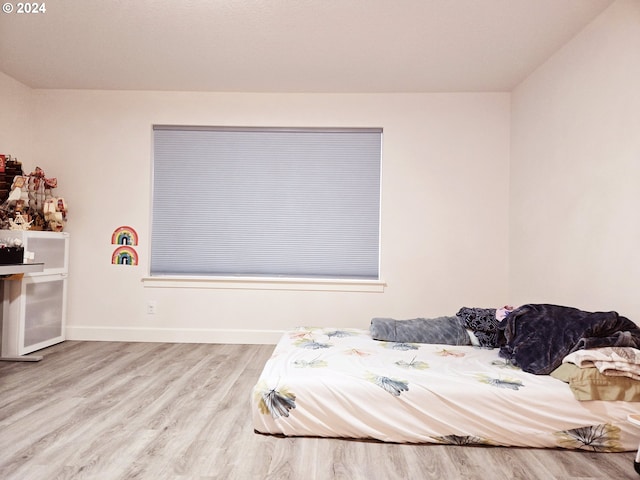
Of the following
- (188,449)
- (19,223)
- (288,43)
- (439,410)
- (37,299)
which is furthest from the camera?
(37,299)

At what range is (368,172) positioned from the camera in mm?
4582

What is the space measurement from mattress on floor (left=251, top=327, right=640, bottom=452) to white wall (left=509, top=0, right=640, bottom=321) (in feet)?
2.77

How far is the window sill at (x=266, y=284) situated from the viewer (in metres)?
4.46

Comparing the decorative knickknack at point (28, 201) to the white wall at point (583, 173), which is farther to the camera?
the decorative knickknack at point (28, 201)

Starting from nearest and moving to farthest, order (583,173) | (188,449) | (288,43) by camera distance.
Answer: (188,449) < (583,173) < (288,43)

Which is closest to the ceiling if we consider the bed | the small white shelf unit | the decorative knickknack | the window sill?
the decorative knickknack

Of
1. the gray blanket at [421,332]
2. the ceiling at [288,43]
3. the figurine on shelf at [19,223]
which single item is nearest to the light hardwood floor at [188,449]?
the gray blanket at [421,332]

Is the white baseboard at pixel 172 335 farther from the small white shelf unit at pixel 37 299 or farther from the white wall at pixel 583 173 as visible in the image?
the white wall at pixel 583 173

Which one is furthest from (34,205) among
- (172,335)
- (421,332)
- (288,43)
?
(421,332)

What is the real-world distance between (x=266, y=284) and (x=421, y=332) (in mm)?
1786

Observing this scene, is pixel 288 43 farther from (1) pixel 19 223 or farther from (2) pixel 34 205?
(2) pixel 34 205

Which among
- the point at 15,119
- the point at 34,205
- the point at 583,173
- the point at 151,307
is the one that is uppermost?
the point at 15,119

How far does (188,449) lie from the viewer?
6.87 feet

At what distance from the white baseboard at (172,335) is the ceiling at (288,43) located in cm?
254
